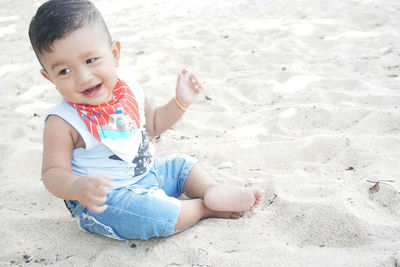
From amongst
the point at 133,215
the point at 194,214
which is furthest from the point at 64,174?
the point at 194,214

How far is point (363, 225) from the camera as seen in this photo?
1558 mm

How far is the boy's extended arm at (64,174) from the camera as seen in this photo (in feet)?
4.59

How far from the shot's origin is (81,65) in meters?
1.61

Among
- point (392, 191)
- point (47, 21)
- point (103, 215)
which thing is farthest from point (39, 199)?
point (392, 191)

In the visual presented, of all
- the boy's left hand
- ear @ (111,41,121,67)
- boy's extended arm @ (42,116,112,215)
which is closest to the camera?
boy's extended arm @ (42,116,112,215)

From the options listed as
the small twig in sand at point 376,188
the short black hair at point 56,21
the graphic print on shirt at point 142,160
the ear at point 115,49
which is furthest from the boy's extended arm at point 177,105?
the small twig in sand at point 376,188

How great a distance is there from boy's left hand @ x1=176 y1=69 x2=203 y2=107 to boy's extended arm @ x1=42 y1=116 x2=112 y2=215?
0.61 m

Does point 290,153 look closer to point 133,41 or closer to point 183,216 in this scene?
point 183,216

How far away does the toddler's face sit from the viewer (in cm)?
157

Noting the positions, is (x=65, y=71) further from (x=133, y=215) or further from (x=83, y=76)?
(x=133, y=215)

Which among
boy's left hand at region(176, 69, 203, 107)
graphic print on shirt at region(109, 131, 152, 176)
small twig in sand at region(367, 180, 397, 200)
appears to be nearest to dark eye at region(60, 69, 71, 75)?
graphic print on shirt at region(109, 131, 152, 176)

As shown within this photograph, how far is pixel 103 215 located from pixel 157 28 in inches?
164

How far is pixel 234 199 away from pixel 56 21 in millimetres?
1032

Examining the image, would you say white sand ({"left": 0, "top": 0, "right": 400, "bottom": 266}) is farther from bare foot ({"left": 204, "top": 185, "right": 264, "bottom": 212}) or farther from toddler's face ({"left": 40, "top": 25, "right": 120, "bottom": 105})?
toddler's face ({"left": 40, "top": 25, "right": 120, "bottom": 105})
